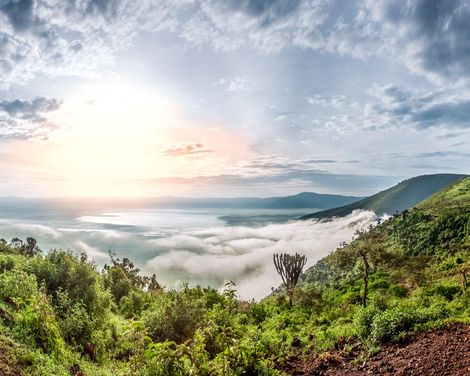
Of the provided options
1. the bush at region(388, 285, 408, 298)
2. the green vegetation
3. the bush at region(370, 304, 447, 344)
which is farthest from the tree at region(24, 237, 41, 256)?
the bush at region(388, 285, 408, 298)

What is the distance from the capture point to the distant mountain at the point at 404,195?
371 ft

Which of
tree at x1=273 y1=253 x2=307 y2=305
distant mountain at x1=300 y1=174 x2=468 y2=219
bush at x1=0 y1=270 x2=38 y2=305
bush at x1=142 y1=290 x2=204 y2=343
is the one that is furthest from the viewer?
distant mountain at x1=300 y1=174 x2=468 y2=219

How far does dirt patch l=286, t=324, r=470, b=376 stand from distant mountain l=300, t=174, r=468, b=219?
108 meters

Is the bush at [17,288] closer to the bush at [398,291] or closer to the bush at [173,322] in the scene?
the bush at [173,322]

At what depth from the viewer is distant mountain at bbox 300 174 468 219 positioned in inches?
4449

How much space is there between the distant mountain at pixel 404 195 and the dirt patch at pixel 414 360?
354 ft

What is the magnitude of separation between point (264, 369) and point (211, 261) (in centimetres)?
17915

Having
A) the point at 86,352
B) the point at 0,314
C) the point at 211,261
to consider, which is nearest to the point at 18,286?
the point at 0,314

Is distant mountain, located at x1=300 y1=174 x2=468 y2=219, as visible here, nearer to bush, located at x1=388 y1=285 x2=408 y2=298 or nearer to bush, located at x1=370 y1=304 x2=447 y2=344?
bush, located at x1=388 y1=285 x2=408 y2=298

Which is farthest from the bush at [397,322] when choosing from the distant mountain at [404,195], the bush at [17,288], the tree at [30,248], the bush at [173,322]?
the distant mountain at [404,195]

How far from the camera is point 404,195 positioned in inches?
4715

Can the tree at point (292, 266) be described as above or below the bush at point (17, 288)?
below

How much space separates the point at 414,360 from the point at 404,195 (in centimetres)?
12461

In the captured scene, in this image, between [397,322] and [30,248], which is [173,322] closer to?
[397,322]
